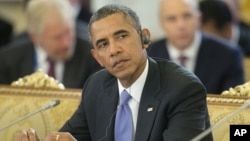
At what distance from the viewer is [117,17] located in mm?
2740

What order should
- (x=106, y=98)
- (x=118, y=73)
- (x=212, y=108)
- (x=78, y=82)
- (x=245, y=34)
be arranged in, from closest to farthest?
1. (x=118, y=73)
2. (x=106, y=98)
3. (x=212, y=108)
4. (x=78, y=82)
5. (x=245, y=34)

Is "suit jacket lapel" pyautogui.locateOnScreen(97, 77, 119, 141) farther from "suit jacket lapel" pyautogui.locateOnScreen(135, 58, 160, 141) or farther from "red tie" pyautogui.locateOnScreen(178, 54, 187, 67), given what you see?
"red tie" pyautogui.locateOnScreen(178, 54, 187, 67)

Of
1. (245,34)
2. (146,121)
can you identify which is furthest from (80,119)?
(245,34)

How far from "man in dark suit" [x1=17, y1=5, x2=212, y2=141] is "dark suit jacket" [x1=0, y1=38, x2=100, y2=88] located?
1583 millimetres

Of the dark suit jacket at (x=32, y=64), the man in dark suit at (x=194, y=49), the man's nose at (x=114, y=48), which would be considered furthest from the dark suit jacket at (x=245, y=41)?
the man's nose at (x=114, y=48)

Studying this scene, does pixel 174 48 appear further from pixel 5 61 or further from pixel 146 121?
pixel 146 121

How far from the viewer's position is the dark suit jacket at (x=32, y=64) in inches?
178

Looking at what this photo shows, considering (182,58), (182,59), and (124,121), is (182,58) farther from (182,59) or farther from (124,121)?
(124,121)

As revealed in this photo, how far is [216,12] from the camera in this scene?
18.3 feet

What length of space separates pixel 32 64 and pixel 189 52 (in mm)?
1033

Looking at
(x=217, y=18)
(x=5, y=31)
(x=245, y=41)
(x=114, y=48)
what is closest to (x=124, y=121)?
(x=114, y=48)

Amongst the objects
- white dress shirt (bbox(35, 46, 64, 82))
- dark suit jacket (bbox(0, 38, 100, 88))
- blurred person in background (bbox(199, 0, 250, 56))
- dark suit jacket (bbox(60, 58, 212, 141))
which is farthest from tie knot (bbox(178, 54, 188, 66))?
dark suit jacket (bbox(60, 58, 212, 141))

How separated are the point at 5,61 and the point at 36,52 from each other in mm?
214

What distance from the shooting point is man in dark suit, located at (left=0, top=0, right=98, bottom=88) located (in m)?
4.61
